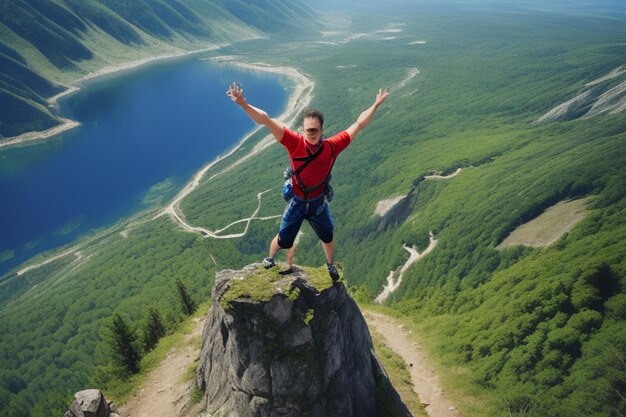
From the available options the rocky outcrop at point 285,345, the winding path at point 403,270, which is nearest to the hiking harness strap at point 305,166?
the rocky outcrop at point 285,345

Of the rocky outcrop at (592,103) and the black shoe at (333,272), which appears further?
the rocky outcrop at (592,103)

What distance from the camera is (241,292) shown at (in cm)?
1723

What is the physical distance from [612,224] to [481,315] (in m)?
32.5

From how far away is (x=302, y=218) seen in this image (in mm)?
14383

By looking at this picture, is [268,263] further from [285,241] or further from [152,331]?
[152,331]

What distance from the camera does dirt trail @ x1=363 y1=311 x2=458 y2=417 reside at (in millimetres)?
27922

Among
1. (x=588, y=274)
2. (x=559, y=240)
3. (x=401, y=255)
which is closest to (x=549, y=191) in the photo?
(x=559, y=240)

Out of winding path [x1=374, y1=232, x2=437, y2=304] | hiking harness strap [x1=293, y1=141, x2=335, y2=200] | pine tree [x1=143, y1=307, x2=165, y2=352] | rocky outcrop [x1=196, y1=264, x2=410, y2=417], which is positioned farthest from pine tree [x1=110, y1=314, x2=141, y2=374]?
winding path [x1=374, y1=232, x2=437, y2=304]

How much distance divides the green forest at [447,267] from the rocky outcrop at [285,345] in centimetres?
1472

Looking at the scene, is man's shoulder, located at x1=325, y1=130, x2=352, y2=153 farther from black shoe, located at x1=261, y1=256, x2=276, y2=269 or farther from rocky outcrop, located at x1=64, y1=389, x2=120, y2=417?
rocky outcrop, located at x1=64, y1=389, x2=120, y2=417

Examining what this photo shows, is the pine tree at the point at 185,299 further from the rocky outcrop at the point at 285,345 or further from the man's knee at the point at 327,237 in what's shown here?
the man's knee at the point at 327,237

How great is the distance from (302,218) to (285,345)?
6202 millimetres

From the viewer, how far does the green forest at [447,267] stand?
113 ft

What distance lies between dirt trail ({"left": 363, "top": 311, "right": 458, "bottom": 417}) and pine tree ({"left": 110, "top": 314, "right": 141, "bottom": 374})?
20.1 metres
